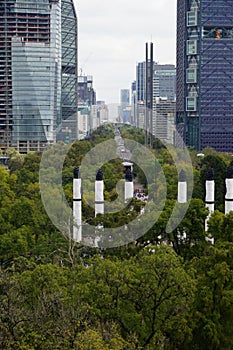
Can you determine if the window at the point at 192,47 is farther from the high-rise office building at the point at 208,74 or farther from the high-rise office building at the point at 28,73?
the high-rise office building at the point at 28,73

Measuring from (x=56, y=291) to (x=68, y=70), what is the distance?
66737 mm

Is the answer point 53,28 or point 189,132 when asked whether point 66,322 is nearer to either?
point 53,28

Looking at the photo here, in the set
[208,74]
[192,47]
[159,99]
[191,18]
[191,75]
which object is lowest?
[159,99]

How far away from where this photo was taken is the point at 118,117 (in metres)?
63.0

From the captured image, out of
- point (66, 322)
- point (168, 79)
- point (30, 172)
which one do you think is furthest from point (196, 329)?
point (168, 79)

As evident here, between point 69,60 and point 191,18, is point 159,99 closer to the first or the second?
point 69,60

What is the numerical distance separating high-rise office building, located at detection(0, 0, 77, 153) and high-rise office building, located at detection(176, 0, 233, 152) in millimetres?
15134

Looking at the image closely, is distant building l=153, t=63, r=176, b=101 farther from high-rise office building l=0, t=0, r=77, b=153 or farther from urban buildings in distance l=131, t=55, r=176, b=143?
high-rise office building l=0, t=0, r=77, b=153

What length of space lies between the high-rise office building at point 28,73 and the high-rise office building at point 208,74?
1513 centimetres

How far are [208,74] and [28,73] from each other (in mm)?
20026

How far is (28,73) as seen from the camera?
63281mm

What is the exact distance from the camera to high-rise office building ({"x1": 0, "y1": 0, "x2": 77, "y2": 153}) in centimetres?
6316

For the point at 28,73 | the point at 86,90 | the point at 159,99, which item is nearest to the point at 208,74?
the point at 28,73

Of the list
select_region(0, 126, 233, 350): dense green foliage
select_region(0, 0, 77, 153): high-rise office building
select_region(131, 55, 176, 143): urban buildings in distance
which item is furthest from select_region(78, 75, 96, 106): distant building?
select_region(0, 126, 233, 350): dense green foliage
